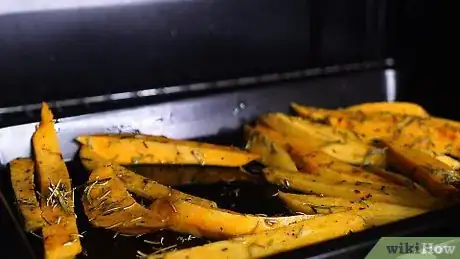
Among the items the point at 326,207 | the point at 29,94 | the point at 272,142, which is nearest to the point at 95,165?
the point at 29,94

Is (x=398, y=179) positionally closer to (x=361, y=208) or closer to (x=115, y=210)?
(x=361, y=208)

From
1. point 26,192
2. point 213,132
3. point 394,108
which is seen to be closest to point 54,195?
point 26,192

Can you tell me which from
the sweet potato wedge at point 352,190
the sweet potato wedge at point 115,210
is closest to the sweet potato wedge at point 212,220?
the sweet potato wedge at point 115,210

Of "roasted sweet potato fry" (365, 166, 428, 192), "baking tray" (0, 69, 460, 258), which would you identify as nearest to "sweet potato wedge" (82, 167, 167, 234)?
"baking tray" (0, 69, 460, 258)

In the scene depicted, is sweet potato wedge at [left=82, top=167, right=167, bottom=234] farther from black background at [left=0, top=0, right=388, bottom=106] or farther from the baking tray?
black background at [left=0, top=0, right=388, bottom=106]

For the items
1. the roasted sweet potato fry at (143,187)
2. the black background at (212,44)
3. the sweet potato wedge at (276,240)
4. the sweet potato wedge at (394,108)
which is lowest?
the sweet potato wedge at (276,240)

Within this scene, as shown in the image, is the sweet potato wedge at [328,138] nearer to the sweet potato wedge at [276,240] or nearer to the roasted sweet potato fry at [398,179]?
the roasted sweet potato fry at [398,179]
